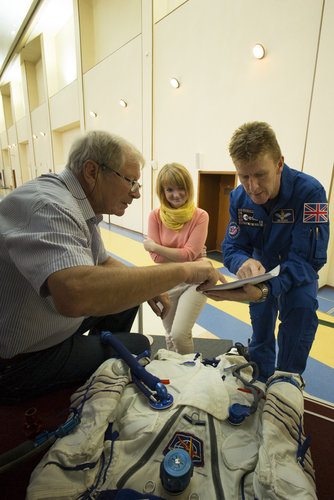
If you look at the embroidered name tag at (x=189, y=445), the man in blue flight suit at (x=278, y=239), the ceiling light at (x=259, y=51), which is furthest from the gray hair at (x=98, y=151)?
the ceiling light at (x=259, y=51)

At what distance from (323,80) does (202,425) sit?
364 cm

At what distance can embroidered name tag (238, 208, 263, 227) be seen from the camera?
5.91 ft

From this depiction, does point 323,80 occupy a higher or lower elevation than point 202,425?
higher

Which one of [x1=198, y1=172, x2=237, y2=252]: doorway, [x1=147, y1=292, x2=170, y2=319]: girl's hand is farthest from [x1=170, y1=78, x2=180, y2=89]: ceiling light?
[x1=147, y1=292, x2=170, y2=319]: girl's hand

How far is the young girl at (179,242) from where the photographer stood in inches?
72.8

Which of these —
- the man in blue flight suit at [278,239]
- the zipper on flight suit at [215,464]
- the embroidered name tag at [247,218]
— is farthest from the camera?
the embroidered name tag at [247,218]

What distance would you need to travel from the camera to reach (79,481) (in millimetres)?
775

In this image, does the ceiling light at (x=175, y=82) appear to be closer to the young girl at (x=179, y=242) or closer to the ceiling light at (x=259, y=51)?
the ceiling light at (x=259, y=51)

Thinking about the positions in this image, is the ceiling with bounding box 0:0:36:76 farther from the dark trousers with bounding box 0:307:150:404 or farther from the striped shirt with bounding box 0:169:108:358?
the dark trousers with bounding box 0:307:150:404

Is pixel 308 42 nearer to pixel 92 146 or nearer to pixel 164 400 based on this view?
pixel 92 146

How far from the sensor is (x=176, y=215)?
1994 mm

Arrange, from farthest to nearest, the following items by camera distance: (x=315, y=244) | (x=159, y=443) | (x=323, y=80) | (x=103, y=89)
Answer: (x=103, y=89)
(x=323, y=80)
(x=315, y=244)
(x=159, y=443)

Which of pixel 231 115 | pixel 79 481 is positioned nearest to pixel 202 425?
pixel 79 481

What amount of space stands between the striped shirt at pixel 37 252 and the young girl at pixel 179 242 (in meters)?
0.85
